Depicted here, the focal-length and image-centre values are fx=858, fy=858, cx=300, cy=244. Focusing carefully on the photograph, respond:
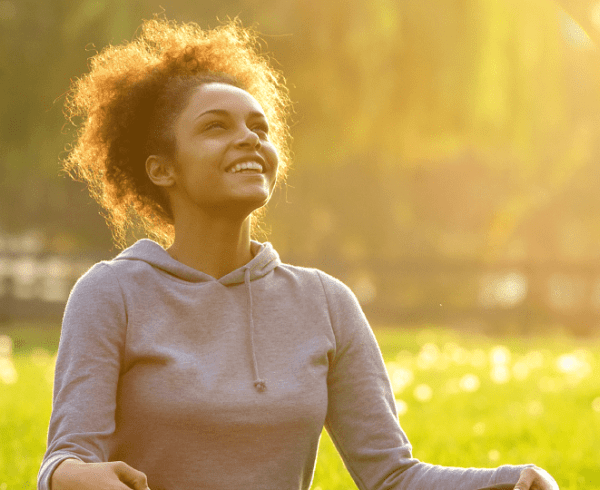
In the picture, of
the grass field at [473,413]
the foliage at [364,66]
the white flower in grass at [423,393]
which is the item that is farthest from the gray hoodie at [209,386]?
the foliage at [364,66]

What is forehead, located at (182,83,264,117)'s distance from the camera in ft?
7.68

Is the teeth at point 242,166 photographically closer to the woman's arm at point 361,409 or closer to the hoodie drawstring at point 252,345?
the hoodie drawstring at point 252,345

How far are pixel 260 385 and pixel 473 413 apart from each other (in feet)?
12.6

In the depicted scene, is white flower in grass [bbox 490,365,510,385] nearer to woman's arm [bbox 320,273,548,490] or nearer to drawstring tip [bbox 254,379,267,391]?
woman's arm [bbox 320,273,548,490]

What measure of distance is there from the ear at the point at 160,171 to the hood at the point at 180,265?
0.18 meters

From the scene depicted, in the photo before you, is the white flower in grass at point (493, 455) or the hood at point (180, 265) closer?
the hood at point (180, 265)

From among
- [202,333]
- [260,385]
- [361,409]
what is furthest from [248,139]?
[361,409]

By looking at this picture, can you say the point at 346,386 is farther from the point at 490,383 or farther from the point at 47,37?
the point at 47,37

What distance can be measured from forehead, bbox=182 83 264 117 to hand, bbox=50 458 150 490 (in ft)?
3.18

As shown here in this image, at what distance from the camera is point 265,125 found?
2.43 m

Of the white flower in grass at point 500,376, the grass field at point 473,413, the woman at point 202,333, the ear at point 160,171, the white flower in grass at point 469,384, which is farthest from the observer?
the white flower in grass at point 500,376

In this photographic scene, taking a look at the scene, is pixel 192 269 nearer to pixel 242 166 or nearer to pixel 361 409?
pixel 242 166

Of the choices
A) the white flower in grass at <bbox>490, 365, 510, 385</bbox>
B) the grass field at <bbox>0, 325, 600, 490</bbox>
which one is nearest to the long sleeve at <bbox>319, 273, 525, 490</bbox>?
the grass field at <bbox>0, 325, 600, 490</bbox>

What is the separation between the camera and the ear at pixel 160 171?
240cm
